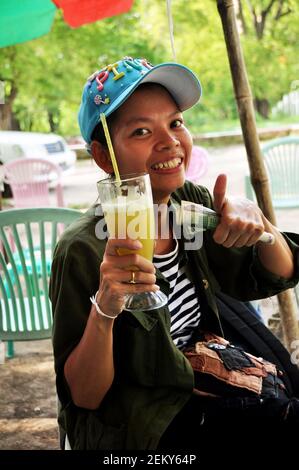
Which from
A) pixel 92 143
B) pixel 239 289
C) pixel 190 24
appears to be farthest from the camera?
pixel 190 24

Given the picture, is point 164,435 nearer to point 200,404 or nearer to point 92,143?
point 200,404

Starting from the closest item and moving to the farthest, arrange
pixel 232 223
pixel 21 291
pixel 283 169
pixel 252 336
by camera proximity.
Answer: pixel 232 223 < pixel 252 336 < pixel 21 291 < pixel 283 169

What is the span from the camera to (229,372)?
5.98 ft

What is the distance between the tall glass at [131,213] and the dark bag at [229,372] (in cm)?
34

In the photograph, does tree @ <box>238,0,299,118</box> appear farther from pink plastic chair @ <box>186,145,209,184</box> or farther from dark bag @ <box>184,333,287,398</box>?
dark bag @ <box>184,333,287,398</box>

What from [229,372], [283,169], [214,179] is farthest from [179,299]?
[214,179]

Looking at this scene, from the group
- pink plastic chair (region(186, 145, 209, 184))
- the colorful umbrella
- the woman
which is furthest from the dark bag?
pink plastic chair (region(186, 145, 209, 184))

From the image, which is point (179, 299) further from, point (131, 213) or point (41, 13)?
point (41, 13)

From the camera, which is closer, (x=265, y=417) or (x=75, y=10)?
(x=265, y=417)

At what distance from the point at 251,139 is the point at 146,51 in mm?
14639

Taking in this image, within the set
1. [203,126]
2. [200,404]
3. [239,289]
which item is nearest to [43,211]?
[239,289]

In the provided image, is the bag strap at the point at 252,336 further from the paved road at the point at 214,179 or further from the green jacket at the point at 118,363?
the paved road at the point at 214,179

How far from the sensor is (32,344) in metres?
4.77
